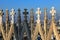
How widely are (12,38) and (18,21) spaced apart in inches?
73.6

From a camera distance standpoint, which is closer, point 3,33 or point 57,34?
point 57,34

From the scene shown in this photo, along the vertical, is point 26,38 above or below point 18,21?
below

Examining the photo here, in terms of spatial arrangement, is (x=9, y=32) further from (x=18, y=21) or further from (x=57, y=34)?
(x=57, y=34)

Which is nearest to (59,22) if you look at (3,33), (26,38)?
(26,38)

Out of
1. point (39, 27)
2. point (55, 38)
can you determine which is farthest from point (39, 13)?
point (55, 38)

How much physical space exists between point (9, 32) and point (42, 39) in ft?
9.13

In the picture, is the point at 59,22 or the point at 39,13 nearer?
the point at 39,13

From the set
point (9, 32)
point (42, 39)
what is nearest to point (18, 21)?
point (9, 32)

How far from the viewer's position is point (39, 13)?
18172 mm

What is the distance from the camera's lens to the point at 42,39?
58.9 ft

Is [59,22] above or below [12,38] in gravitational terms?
above

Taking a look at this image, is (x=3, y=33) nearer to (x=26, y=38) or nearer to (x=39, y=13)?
(x=26, y=38)

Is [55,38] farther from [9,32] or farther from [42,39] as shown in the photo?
[9,32]

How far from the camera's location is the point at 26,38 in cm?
→ 1916
